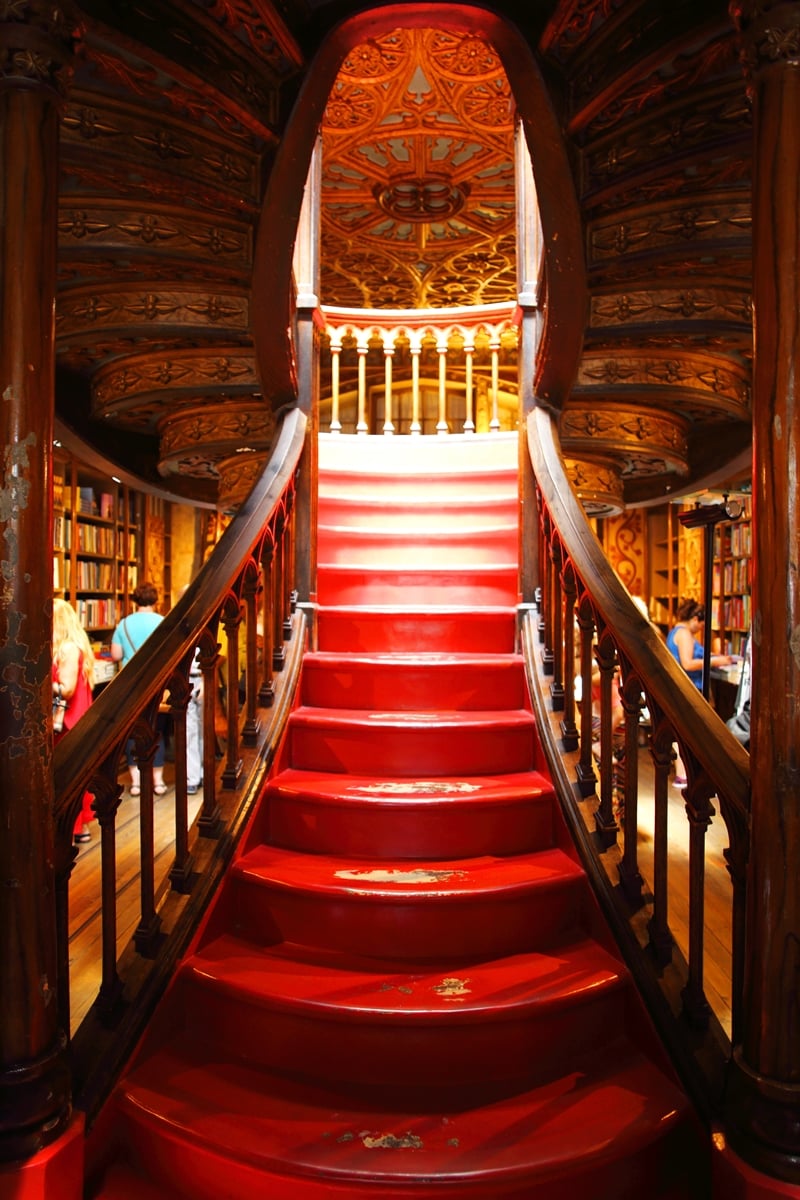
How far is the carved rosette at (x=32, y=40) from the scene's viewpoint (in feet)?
4.28

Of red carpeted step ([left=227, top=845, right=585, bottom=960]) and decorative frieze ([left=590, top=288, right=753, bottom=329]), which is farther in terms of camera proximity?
decorative frieze ([left=590, top=288, right=753, bottom=329])

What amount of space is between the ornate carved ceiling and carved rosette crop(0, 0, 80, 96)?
0.05ft

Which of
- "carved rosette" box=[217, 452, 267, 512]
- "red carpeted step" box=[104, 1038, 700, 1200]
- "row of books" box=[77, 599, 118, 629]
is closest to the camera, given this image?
"red carpeted step" box=[104, 1038, 700, 1200]

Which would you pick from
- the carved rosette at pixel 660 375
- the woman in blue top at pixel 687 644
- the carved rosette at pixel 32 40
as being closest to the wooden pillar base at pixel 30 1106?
the carved rosette at pixel 32 40

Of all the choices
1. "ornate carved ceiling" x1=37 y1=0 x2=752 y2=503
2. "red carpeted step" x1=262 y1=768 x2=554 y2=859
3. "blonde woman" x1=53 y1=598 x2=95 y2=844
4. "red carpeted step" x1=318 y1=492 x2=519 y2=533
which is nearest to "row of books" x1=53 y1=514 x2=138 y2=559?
"ornate carved ceiling" x1=37 y1=0 x2=752 y2=503

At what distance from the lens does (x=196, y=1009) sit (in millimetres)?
1740

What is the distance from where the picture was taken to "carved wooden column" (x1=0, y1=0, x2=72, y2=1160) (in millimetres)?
1299

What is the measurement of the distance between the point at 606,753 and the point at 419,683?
73 cm

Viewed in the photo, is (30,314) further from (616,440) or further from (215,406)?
(616,440)

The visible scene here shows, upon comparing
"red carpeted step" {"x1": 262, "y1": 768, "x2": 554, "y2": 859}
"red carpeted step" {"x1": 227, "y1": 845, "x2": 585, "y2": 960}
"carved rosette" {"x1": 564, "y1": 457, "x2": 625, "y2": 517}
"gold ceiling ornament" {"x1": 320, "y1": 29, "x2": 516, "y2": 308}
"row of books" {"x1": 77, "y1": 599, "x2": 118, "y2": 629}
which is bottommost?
"red carpeted step" {"x1": 227, "y1": 845, "x2": 585, "y2": 960}

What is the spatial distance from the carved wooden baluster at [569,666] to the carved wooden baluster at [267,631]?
913mm

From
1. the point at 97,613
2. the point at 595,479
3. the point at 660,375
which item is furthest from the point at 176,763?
the point at 97,613

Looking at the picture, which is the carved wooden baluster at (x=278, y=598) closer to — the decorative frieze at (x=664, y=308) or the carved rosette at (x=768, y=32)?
the decorative frieze at (x=664, y=308)

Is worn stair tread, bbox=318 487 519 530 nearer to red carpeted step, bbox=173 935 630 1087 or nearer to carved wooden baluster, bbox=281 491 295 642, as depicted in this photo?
carved wooden baluster, bbox=281 491 295 642
